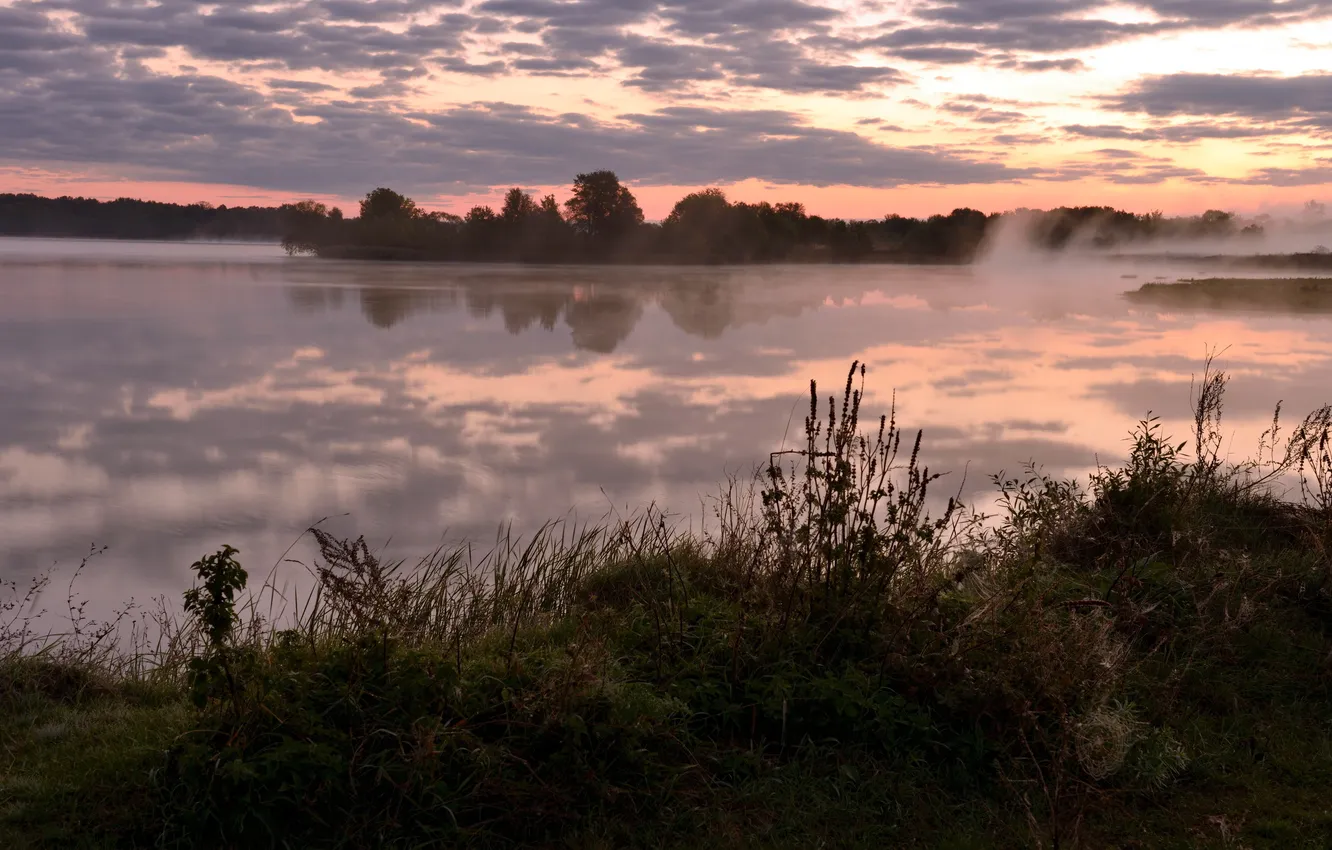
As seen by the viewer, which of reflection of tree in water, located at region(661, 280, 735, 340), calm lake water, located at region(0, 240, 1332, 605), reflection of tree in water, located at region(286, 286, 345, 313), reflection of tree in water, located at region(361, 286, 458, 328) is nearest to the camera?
calm lake water, located at region(0, 240, 1332, 605)

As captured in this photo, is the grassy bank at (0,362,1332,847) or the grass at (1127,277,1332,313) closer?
the grassy bank at (0,362,1332,847)

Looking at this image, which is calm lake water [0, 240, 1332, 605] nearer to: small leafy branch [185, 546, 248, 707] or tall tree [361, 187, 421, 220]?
small leafy branch [185, 546, 248, 707]

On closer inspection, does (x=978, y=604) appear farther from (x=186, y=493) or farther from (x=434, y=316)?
(x=434, y=316)

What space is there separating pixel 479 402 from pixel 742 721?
1565 cm

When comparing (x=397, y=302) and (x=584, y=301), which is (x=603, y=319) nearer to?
(x=584, y=301)

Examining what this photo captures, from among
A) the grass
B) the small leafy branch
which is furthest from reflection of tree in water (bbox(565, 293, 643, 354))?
the small leafy branch

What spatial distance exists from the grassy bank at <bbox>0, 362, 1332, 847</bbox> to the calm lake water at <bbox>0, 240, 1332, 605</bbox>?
5.41 meters

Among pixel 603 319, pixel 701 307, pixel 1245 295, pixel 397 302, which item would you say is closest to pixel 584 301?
pixel 701 307

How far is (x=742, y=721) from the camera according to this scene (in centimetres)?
507

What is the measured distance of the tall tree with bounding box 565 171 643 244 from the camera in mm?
96500

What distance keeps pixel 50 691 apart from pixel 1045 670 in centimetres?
542

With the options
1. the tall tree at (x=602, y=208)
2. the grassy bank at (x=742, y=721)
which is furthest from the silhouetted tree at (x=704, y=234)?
the grassy bank at (x=742, y=721)

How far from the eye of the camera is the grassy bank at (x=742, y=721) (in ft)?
14.0

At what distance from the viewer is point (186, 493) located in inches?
523
